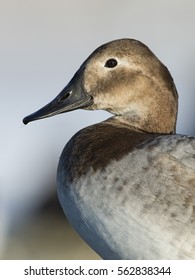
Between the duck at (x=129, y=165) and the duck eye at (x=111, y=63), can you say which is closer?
the duck at (x=129, y=165)

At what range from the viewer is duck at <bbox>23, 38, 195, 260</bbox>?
2.88 m

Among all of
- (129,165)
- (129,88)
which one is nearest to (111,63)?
(129,88)

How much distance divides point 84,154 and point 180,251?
0.46m

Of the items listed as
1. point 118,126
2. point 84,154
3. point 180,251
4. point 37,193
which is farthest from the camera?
point 37,193

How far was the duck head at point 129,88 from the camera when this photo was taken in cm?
333

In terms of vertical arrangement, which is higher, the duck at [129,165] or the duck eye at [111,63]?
the duck eye at [111,63]

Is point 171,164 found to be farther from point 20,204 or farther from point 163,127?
point 20,204

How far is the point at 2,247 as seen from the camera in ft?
17.7

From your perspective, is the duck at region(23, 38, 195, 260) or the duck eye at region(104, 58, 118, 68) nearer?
the duck at region(23, 38, 195, 260)

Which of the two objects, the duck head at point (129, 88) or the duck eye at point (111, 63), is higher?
the duck eye at point (111, 63)

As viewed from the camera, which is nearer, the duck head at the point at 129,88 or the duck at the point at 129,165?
the duck at the point at 129,165

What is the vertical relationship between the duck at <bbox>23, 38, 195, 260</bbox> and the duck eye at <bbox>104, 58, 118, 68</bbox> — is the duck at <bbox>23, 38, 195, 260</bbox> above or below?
below

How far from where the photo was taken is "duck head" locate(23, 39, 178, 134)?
3.33 metres
